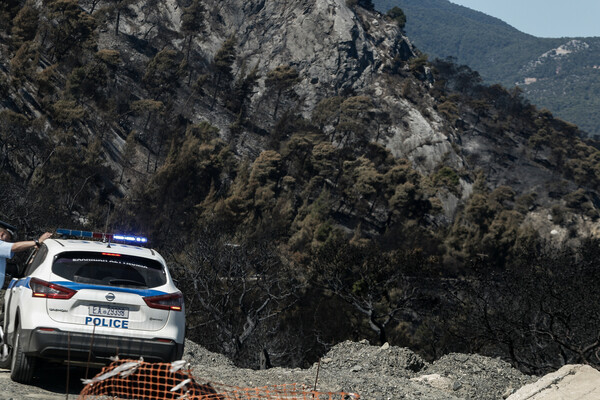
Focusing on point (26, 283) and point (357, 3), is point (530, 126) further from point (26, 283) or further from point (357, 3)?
point (26, 283)

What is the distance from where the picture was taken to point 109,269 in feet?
26.4

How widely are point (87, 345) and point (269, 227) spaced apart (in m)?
66.2

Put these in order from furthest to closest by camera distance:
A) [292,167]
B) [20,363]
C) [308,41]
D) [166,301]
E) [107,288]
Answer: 1. [308,41]
2. [292,167]
3. [166,301]
4. [20,363]
5. [107,288]

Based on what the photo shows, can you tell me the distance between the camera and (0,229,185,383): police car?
24.9 feet

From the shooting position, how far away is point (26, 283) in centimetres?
796

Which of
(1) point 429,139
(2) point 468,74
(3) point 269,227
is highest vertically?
(2) point 468,74

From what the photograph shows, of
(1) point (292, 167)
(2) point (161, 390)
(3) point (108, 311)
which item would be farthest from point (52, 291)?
(1) point (292, 167)

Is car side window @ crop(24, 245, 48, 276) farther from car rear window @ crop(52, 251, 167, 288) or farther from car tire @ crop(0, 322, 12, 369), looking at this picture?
car tire @ crop(0, 322, 12, 369)

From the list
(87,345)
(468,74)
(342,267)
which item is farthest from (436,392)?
(468,74)

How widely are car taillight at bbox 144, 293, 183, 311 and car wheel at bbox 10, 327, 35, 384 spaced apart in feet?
4.08

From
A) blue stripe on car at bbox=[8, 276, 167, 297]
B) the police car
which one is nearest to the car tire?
the police car

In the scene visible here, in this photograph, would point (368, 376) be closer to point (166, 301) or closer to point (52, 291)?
point (166, 301)

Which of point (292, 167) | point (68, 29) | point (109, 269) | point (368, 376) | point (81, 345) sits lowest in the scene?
point (292, 167)

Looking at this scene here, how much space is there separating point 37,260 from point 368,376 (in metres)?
5.29
